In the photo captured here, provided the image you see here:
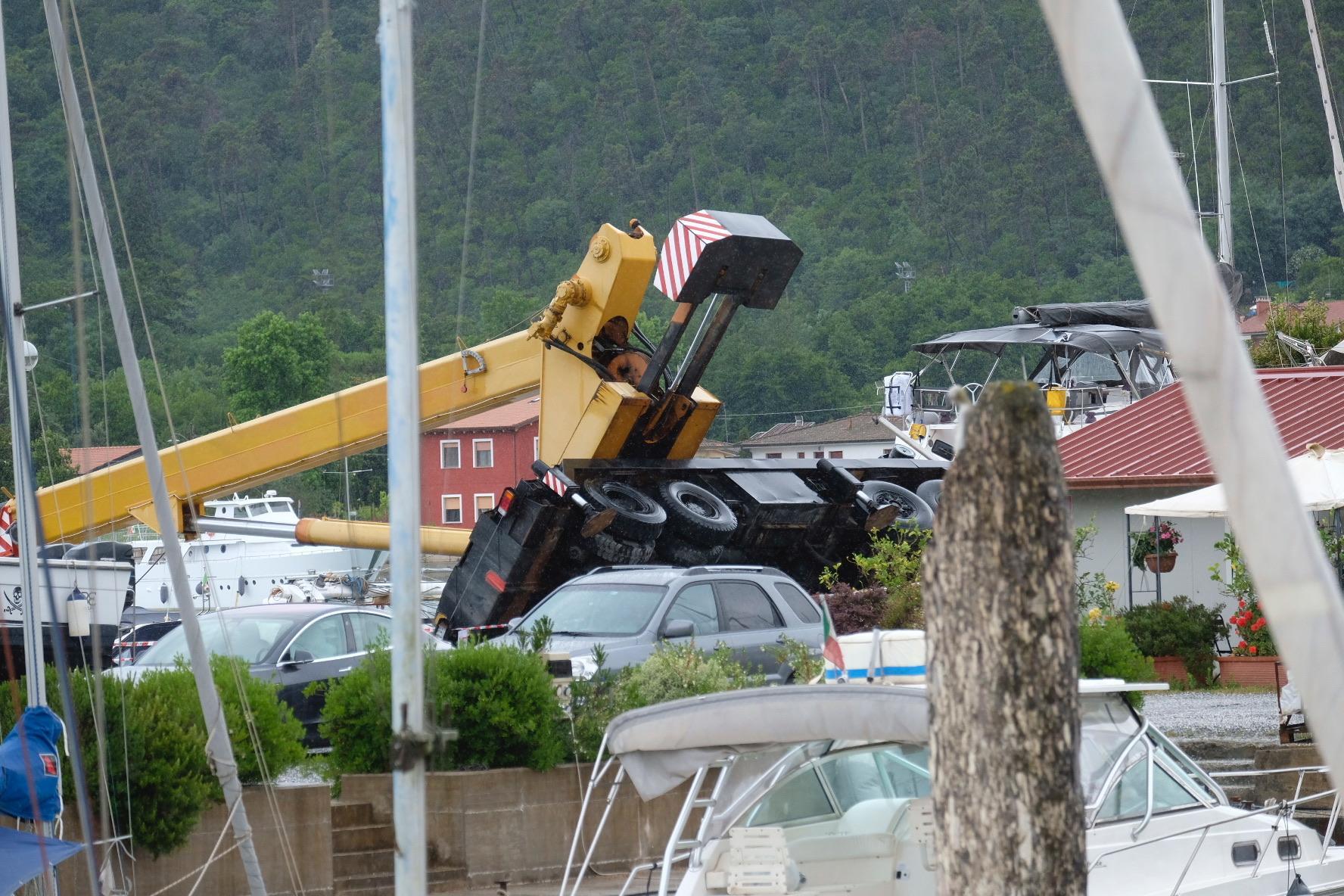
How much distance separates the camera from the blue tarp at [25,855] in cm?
659

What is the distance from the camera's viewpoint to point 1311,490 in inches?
619

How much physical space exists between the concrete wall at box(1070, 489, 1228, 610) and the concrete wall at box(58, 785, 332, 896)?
14698 millimetres

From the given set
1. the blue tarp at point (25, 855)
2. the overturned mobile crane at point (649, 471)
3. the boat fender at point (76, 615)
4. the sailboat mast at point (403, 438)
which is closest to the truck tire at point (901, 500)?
the overturned mobile crane at point (649, 471)

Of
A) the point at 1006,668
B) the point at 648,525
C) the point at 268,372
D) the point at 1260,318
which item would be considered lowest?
the point at 1006,668

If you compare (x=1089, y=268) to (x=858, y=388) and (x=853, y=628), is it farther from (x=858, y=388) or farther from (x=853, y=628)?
(x=853, y=628)

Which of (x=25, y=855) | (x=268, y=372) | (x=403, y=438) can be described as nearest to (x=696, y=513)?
(x=25, y=855)

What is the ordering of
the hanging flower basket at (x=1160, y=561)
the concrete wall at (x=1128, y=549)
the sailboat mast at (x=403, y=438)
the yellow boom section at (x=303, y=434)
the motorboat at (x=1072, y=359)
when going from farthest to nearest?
the motorboat at (x=1072, y=359), the concrete wall at (x=1128, y=549), the hanging flower basket at (x=1160, y=561), the yellow boom section at (x=303, y=434), the sailboat mast at (x=403, y=438)

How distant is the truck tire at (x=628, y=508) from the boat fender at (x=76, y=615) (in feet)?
16.5

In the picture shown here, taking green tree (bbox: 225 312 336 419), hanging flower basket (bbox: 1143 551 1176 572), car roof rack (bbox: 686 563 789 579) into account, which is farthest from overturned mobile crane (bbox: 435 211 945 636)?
green tree (bbox: 225 312 336 419)

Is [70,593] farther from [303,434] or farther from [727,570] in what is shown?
[727,570]

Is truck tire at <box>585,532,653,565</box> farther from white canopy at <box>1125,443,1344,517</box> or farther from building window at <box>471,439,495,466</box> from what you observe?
building window at <box>471,439,495,466</box>

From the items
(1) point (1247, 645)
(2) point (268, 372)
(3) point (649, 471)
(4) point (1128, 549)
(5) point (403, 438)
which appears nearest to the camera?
(5) point (403, 438)

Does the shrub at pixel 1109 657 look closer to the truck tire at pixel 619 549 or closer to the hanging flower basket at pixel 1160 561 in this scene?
the truck tire at pixel 619 549

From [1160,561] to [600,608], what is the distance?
10.7m
